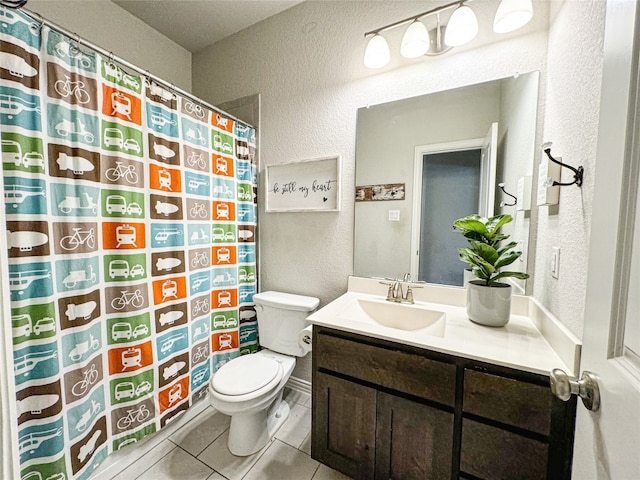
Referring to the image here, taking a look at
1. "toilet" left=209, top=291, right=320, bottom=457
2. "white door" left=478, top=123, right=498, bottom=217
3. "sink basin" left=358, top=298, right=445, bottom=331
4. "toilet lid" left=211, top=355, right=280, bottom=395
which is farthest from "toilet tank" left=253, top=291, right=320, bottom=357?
"white door" left=478, top=123, right=498, bottom=217

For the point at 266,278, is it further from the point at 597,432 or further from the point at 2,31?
the point at 597,432

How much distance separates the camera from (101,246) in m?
1.13

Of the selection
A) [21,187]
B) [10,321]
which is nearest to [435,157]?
[21,187]

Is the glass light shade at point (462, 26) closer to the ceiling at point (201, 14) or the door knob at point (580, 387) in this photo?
the ceiling at point (201, 14)

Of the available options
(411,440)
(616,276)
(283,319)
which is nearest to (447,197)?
(616,276)

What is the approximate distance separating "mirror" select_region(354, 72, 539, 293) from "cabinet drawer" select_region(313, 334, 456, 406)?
571mm

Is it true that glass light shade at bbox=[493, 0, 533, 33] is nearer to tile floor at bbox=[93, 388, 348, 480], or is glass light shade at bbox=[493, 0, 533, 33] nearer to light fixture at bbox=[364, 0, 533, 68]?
light fixture at bbox=[364, 0, 533, 68]

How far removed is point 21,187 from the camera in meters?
0.90

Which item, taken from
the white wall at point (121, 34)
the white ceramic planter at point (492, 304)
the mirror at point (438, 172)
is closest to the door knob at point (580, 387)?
the white ceramic planter at point (492, 304)

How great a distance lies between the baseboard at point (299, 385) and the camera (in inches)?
72.4

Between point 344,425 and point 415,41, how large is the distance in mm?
→ 1874

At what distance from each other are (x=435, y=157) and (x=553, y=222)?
62 cm

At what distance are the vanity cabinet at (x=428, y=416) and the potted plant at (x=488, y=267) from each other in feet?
1.04

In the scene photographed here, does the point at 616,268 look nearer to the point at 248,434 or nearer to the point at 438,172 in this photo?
the point at 438,172
